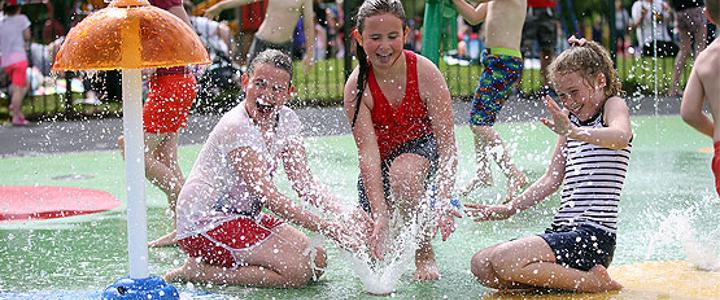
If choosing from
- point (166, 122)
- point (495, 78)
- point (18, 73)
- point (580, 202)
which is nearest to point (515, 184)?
point (495, 78)

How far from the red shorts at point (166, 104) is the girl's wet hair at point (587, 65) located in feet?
6.89

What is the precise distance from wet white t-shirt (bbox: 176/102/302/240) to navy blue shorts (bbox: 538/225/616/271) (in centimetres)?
116

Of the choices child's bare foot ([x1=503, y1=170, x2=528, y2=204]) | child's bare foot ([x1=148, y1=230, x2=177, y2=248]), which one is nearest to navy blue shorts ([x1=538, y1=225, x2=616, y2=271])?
child's bare foot ([x1=148, y1=230, x2=177, y2=248])

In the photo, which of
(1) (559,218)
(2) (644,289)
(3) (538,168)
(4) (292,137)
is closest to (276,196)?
(4) (292,137)

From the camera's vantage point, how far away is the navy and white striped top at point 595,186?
4.46 metres

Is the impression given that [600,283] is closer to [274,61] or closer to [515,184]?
[274,61]

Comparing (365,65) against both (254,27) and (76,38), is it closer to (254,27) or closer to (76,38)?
(76,38)

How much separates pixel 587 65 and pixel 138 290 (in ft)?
6.11

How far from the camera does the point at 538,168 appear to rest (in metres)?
8.03

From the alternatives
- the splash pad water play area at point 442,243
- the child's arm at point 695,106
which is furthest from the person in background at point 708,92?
the splash pad water play area at point 442,243

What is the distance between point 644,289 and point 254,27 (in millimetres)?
9345

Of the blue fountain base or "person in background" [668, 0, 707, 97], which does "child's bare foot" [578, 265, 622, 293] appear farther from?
"person in background" [668, 0, 707, 97]

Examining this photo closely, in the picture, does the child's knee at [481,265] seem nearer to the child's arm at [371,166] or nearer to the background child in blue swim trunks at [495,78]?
the child's arm at [371,166]

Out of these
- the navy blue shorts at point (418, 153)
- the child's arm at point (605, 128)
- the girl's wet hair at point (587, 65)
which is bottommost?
the navy blue shorts at point (418, 153)
